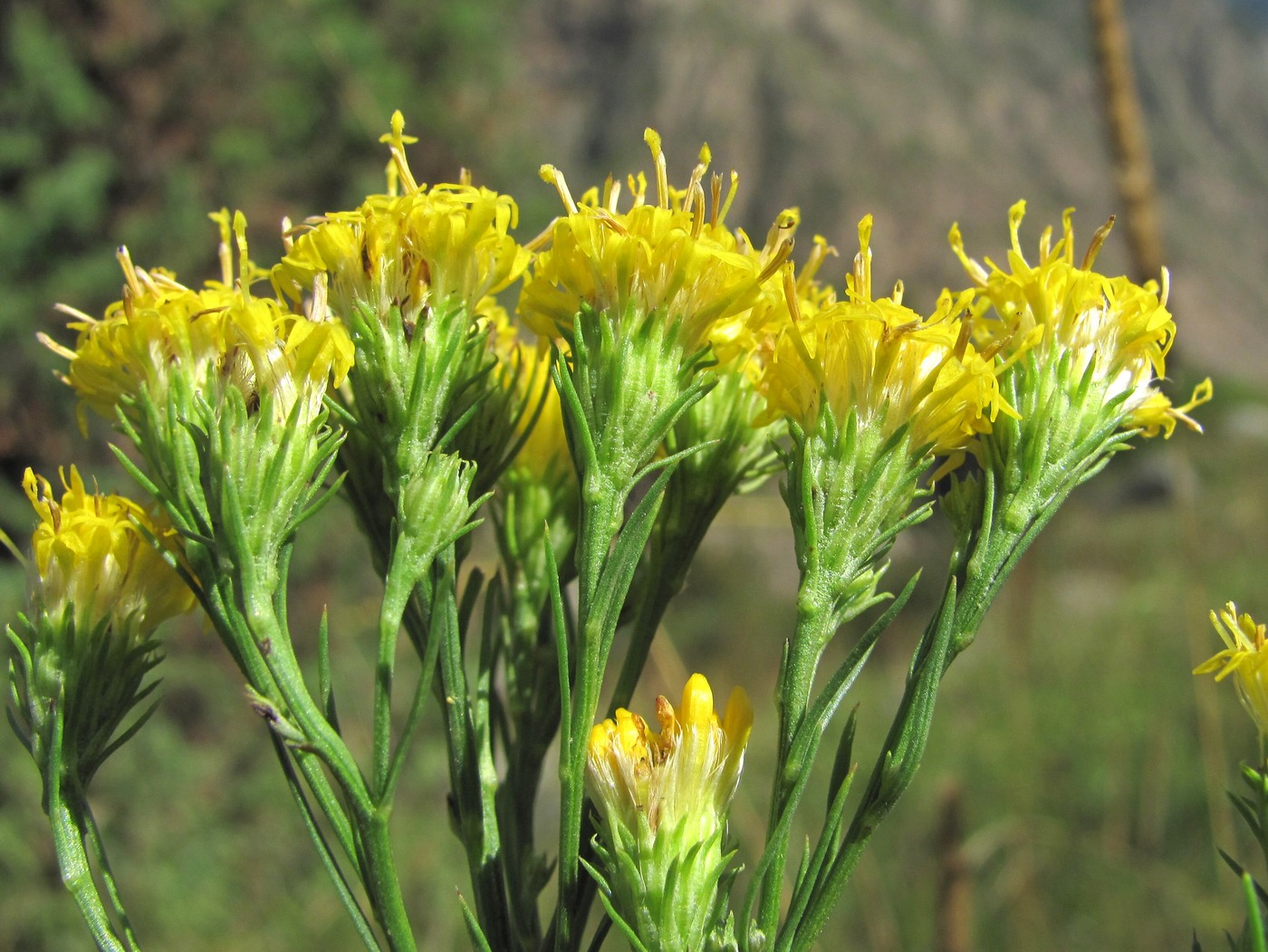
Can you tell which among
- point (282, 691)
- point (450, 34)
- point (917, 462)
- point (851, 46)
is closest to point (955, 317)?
point (917, 462)

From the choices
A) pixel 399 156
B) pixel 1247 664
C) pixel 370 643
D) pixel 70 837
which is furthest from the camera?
pixel 370 643

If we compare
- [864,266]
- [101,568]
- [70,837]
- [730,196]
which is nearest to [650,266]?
[730,196]

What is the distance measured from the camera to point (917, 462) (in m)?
1.16

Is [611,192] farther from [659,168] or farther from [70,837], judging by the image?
[70,837]

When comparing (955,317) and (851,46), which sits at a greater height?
(851,46)

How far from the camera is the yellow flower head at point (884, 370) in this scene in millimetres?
1118

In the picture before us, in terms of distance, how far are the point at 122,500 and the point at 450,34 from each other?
10397 millimetres

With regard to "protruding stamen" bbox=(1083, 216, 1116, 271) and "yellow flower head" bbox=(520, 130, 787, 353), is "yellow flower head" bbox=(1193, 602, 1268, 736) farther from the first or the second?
"yellow flower head" bbox=(520, 130, 787, 353)

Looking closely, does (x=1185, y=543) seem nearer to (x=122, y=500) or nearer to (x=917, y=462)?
(x=917, y=462)

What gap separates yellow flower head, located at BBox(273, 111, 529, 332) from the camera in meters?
1.20

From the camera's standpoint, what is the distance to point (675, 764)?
3.61 feet

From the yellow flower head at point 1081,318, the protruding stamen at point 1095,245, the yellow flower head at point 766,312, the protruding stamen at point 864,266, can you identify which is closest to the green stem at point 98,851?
the yellow flower head at point 766,312

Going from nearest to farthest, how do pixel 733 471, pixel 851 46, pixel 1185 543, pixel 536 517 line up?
1. pixel 733 471
2. pixel 536 517
3. pixel 1185 543
4. pixel 851 46

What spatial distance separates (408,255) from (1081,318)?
863mm
